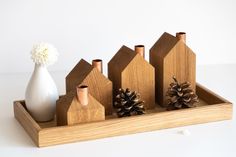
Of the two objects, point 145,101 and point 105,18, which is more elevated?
point 105,18

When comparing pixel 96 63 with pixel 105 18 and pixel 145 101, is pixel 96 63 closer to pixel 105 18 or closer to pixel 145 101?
pixel 145 101

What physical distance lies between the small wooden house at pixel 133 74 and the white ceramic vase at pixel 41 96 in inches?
7.1

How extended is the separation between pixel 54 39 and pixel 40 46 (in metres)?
0.65

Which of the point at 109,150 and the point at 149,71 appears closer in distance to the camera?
the point at 109,150

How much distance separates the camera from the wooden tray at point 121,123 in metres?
1.42

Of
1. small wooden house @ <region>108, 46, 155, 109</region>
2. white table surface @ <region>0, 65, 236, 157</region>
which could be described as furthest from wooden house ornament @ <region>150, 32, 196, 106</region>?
white table surface @ <region>0, 65, 236, 157</region>

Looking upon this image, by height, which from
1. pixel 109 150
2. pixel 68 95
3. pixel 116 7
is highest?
pixel 116 7

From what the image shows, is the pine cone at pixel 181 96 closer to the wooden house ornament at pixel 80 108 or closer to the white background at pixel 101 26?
the wooden house ornament at pixel 80 108

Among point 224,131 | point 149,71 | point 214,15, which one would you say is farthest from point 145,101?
point 214,15

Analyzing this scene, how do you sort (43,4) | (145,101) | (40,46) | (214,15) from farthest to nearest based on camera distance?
1. (214,15)
2. (43,4)
3. (145,101)
4. (40,46)

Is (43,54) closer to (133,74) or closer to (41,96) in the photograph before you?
(41,96)

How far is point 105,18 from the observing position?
218cm

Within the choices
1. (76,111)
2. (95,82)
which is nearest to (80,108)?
(76,111)

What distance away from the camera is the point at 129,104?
4.96 feet
